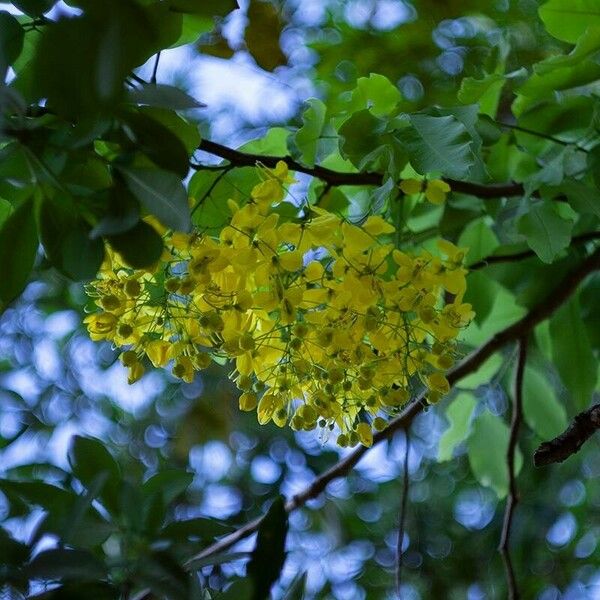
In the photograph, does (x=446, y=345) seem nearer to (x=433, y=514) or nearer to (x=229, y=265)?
(x=229, y=265)

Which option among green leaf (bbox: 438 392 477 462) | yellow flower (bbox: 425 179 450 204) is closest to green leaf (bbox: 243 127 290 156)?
yellow flower (bbox: 425 179 450 204)

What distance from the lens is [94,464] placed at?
0.57 meters

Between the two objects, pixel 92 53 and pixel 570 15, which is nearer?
pixel 92 53

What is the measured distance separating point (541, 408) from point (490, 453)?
78mm

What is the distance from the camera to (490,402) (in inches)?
46.4

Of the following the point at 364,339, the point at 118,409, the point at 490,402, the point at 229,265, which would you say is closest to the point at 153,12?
the point at 229,265

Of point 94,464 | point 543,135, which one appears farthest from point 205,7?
point 543,135

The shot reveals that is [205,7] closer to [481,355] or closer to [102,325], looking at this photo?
[102,325]

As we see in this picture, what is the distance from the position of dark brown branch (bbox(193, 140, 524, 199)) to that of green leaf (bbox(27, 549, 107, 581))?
1.10 ft

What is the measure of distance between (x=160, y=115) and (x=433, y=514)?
55.7 inches

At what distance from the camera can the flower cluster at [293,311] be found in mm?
684

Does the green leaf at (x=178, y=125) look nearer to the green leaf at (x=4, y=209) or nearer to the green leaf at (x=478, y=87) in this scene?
the green leaf at (x=4, y=209)

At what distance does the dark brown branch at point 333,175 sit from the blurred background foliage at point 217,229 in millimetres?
20

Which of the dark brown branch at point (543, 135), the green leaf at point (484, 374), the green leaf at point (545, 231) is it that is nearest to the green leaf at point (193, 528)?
the green leaf at point (545, 231)
